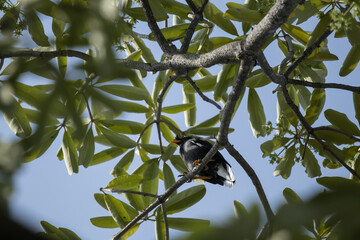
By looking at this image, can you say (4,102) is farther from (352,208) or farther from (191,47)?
(191,47)

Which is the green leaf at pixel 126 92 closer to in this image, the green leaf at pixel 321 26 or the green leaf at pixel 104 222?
the green leaf at pixel 104 222

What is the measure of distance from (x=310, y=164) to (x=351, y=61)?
3.01 ft

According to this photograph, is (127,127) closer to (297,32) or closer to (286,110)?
(286,110)

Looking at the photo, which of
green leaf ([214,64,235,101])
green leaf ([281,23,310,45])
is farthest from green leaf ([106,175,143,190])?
green leaf ([281,23,310,45])

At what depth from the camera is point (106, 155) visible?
356 centimetres

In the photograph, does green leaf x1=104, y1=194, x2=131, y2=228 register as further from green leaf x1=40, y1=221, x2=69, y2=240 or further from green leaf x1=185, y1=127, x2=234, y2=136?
green leaf x1=185, y1=127, x2=234, y2=136

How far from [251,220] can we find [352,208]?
0.15 meters

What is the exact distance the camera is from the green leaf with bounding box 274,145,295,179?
10.0ft

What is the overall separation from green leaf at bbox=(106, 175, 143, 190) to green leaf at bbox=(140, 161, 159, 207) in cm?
25

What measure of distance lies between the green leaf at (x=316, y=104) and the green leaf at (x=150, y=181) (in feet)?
4.59

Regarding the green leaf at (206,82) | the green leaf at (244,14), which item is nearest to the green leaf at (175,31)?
the green leaf at (206,82)

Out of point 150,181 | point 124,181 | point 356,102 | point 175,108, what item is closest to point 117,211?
point 124,181

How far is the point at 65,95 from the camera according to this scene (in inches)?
28.0

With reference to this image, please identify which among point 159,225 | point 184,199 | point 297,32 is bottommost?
point 159,225
